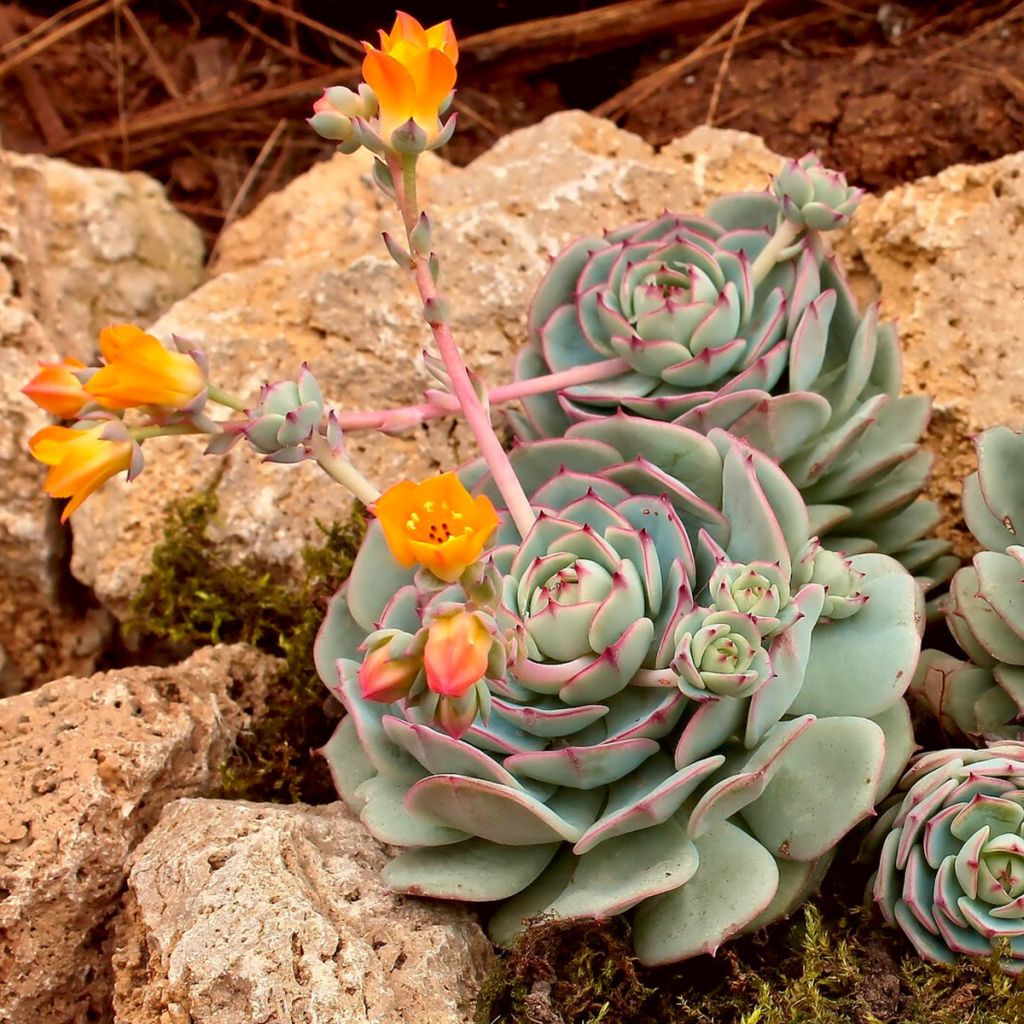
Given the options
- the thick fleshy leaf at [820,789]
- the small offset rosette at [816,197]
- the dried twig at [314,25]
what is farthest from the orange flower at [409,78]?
the dried twig at [314,25]

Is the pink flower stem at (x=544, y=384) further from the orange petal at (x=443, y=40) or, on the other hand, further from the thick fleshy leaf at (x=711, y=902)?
the thick fleshy leaf at (x=711, y=902)

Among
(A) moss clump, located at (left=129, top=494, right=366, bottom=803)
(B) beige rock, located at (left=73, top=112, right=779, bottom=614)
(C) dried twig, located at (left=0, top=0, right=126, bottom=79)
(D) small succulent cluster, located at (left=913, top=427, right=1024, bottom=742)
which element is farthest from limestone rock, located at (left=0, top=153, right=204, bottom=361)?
(D) small succulent cluster, located at (left=913, top=427, right=1024, bottom=742)

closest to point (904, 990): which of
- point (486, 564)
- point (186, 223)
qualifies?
point (486, 564)

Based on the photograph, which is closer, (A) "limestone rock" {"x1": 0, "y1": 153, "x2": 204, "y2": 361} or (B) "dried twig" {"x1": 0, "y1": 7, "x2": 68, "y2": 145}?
(A) "limestone rock" {"x1": 0, "y1": 153, "x2": 204, "y2": 361}

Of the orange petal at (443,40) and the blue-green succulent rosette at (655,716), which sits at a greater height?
the orange petal at (443,40)

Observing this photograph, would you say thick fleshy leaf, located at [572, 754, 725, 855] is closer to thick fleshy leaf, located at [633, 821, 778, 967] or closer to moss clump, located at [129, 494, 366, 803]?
thick fleshy leaf, located at [633, 821, 778, 967]

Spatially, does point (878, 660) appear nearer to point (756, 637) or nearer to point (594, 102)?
point (756, 637)
